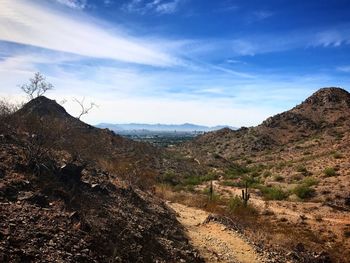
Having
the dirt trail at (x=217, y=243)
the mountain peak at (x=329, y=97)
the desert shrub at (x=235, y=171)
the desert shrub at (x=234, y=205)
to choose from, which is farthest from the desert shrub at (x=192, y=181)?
the mountain peak at (x=329, y=97)

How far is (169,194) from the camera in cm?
3338

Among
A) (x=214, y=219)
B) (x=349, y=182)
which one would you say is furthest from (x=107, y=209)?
(x=349, y=182)

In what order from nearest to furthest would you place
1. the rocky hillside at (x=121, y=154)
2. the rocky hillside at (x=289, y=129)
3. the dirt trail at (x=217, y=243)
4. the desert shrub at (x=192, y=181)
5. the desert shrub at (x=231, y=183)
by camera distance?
1. the dirt trail at (x=217, y=243)
2. the rocky hillside at (x=121, y=154)
3. the desert shrub at (x=231, y=183)
4. the desert shrub at (x=192, y=181)
5. the rocky hillside at (x=289, y=129)

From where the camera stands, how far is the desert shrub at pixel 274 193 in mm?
36281

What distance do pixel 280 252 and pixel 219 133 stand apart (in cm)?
7338

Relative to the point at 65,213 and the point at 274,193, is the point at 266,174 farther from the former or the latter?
the point at 65,213

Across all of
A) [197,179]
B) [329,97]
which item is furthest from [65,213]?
[329,97]

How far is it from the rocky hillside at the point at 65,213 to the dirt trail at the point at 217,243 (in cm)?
82

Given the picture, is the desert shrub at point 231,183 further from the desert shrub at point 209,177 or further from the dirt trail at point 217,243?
the dirt trail at point 217,243

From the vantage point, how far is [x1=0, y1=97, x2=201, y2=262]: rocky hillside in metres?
10.8

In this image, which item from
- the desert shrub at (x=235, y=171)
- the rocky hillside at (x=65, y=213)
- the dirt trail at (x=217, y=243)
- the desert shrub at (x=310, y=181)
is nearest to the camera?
the rocky hillside at (x=65, y=213)

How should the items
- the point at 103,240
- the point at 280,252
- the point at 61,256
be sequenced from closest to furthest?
the point at 61,256, the point at 103,240, the point at 280,252

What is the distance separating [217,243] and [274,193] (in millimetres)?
19876

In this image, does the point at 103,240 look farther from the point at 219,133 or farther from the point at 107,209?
the point at 219,133
